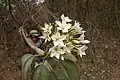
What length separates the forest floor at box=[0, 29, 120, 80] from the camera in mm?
2025

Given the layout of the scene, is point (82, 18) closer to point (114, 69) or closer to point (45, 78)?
point (114, 69)

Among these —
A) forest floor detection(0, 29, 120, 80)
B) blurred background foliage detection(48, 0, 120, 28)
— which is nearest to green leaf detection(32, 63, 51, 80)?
forest floor detection(0, 29, 120, 80)

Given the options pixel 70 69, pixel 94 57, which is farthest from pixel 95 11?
pixel 70 69

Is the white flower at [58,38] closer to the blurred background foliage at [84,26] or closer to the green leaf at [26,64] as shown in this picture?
the green leaf at [26,64]

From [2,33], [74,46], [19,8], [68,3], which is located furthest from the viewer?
[68,3]

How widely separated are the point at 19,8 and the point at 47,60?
995mm

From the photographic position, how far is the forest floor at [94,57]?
2.03 m

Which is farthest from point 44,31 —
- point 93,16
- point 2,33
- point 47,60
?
point 93,16

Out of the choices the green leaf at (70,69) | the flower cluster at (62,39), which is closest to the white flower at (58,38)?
the flower cluster at (62,39)

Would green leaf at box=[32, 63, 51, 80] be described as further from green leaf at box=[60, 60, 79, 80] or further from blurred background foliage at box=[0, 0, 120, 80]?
blurred background foliage at box=[0, 0, 120, 80]

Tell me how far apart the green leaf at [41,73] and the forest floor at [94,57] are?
2.87 feet

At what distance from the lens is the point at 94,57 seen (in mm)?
Result: 2348

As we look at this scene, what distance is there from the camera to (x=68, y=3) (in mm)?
2297

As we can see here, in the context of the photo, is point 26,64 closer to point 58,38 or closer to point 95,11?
point 58,38
